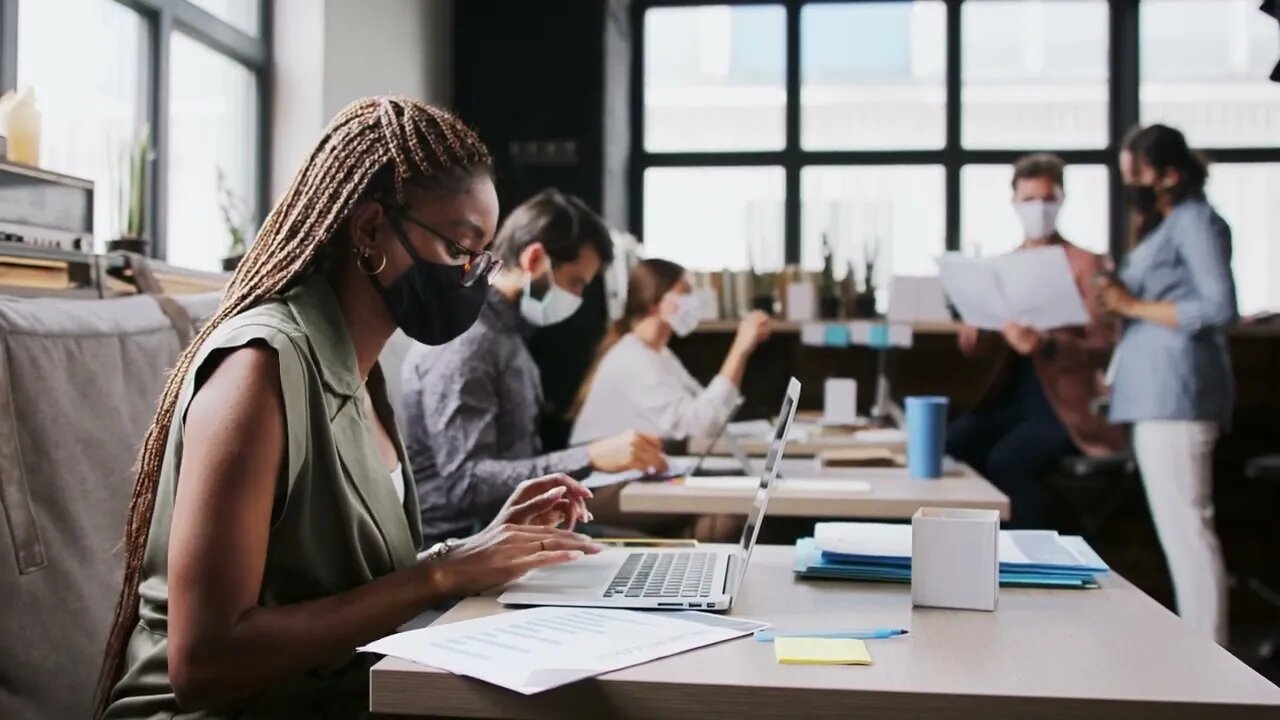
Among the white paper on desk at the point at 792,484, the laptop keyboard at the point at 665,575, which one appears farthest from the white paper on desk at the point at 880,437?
the laptop keyboard at the point at 665,575

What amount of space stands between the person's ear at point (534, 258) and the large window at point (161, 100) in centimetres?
90

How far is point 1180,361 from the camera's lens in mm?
3697

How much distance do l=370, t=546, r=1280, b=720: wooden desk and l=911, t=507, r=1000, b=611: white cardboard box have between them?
12 centimetres

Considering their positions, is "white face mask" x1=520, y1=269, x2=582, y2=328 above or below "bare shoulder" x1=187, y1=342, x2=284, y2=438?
above

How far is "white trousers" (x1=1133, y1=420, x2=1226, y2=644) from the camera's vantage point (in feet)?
11.8

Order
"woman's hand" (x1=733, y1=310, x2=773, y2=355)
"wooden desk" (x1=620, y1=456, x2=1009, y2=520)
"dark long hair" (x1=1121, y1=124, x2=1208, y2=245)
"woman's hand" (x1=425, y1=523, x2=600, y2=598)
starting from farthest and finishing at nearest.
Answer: "woman's hand" (x1=733, y1=310, x2=773, y2=355) < "dark long hair" (x1=1121, y1=124, x2=1208, y2=245) < "wooden desk" (x1=620, y1=456, x2=1009, y2=520) < "woman's hand" (x1=425, y1=523, x2=600, y2=598)

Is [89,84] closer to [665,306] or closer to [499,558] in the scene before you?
[665,306]

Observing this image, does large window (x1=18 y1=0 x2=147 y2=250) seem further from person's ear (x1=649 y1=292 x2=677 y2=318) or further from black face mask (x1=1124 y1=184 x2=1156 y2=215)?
black face mask (x1=1124 y1=184 x2=1156 y2=215)

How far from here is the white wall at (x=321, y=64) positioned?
420 cm

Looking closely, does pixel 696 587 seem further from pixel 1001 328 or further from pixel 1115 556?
pixel 1115 556

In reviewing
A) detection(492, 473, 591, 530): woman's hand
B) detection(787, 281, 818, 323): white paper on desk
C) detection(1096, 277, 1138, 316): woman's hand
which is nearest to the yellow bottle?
detection(492, 473, 591, 530): woman's hand

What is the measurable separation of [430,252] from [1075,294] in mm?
3268

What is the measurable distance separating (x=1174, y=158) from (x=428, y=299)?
294cm

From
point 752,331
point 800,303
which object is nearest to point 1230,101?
point 800,303
